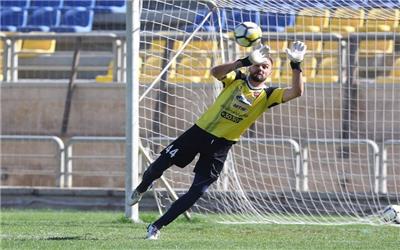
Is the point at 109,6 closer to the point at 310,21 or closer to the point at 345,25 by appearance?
the point at 310,21

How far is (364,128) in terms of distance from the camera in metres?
16.9

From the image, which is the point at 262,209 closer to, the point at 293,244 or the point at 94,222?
the point at 94,222

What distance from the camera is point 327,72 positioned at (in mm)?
17078

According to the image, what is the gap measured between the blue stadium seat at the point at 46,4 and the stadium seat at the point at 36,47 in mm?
1018

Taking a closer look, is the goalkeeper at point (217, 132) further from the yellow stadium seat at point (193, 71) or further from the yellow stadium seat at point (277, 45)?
the yellow stadium seat at point (277, 45)

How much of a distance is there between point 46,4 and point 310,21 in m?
6.16

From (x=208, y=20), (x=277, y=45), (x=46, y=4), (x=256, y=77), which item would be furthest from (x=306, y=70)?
(x=46, y=4)

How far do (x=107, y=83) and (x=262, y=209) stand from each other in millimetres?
5262

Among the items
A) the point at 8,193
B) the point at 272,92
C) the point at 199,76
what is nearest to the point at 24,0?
the point at 8,193

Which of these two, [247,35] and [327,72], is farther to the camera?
[327,72]

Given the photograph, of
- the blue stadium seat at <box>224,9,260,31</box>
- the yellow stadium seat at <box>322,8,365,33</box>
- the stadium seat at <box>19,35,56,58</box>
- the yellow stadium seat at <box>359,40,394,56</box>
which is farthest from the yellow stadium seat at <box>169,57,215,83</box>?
the stadium seat at <box>19,35,56,58</box>

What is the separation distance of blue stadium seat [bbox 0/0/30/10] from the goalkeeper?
11.9 metres

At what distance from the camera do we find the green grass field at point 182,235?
415 inches

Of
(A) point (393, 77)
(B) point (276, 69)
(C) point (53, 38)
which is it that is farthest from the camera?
(C) point (53, 38)
